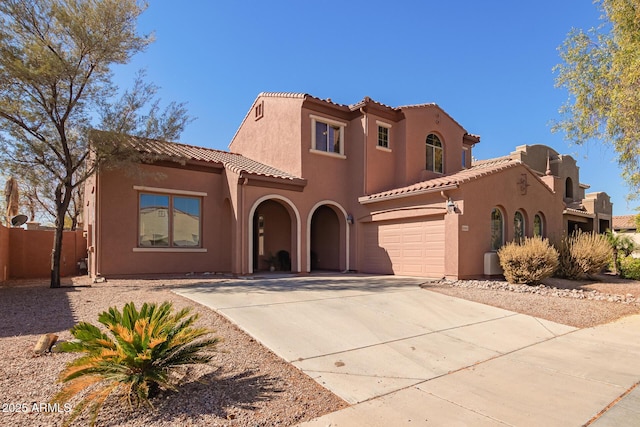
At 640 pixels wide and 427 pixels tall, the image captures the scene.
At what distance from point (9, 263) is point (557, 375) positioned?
18523 mm

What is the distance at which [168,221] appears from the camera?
536 inches

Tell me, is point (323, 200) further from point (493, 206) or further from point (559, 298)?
point (559, 298)

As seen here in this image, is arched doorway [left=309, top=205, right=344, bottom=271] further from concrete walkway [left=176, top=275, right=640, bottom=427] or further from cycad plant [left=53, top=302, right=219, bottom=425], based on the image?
cycad plant [left=53, top=302, right=219, bottom=425]

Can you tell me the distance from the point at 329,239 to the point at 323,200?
8.89 feet

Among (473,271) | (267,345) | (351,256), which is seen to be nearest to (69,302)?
(267,345)

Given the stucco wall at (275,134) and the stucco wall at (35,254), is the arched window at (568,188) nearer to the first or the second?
the stucco wall at (275,134)

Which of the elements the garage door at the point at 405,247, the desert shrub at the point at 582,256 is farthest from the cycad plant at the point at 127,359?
the desert shrub at the point at 582,256

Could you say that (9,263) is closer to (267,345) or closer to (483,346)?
(267,345)

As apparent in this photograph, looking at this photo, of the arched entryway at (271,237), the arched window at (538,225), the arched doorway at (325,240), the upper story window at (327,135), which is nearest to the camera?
the arched window at (538,225)

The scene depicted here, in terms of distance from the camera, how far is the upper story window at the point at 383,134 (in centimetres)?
1695

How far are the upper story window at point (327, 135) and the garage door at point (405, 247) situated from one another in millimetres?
3709

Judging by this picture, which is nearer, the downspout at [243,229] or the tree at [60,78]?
the tree at [60,78]

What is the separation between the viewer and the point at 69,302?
847 centimetres

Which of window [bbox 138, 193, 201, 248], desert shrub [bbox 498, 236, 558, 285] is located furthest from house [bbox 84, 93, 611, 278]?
desert shrub [bbox 498, 236, 558, 285]
